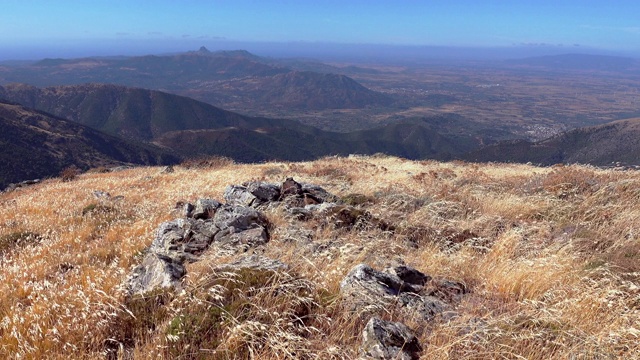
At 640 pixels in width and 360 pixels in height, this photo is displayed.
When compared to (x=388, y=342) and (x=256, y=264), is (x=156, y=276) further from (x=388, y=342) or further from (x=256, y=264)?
(x=388, y=342)

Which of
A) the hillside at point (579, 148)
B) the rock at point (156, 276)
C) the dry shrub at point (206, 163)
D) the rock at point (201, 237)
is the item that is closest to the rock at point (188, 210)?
the rock at point (201, 237)

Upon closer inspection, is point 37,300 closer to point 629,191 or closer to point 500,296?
point 500,296

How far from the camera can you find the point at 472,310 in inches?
159

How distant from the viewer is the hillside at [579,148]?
14250 centimetres

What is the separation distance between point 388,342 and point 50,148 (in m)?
169

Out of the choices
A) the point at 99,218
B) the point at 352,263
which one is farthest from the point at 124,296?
the point at 99,218

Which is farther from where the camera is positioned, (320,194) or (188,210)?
(320,194)

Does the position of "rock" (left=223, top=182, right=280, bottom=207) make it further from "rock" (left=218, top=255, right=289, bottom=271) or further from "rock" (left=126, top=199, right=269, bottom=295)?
"rock" (left=218, top=255, right=289, bottom=271)

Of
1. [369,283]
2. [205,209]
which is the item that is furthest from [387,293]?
[205,209]

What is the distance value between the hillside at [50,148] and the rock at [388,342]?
120115 millimetres

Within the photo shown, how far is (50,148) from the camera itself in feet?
451

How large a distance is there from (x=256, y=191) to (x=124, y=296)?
6026 millimetres

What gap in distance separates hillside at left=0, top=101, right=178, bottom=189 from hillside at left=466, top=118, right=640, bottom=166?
14704 centimetres

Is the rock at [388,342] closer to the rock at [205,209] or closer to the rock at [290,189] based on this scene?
the rock at [205,209]
